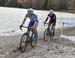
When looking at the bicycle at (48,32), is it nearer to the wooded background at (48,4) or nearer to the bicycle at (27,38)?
the bicycle at (27,38)

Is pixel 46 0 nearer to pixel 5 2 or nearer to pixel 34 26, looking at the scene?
pixel 5 2

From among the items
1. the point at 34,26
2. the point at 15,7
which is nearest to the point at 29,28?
the point at 34,26

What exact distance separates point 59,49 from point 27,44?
5.24 ft

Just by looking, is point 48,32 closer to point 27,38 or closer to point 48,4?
point 27,38

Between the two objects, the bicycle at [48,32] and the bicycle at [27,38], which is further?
the bicycle at [48,32]

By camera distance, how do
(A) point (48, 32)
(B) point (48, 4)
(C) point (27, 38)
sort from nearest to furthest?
(C) point (27, 38) < (A) point (48, 32) < (B) point (48, 4)

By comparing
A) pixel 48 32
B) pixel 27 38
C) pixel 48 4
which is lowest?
pixel 48 4

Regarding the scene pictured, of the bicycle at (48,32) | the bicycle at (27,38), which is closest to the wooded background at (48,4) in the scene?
the bicycle at (48,32)

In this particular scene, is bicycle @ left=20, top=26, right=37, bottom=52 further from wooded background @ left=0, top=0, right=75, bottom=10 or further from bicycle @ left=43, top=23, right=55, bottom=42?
wooded background @ left=0, top=0, right=75, bottom=10

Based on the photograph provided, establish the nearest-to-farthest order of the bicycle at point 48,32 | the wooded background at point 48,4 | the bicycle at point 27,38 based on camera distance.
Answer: the bicycle at point 27,38 → the bicycle at point 48,32 → the wooded background at point 48,4

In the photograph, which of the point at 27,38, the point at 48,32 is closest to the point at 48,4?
the point at 48,32

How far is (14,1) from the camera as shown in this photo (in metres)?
100

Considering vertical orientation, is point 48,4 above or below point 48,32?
below

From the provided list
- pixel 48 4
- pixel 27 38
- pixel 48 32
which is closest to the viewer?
pixel 27 38
